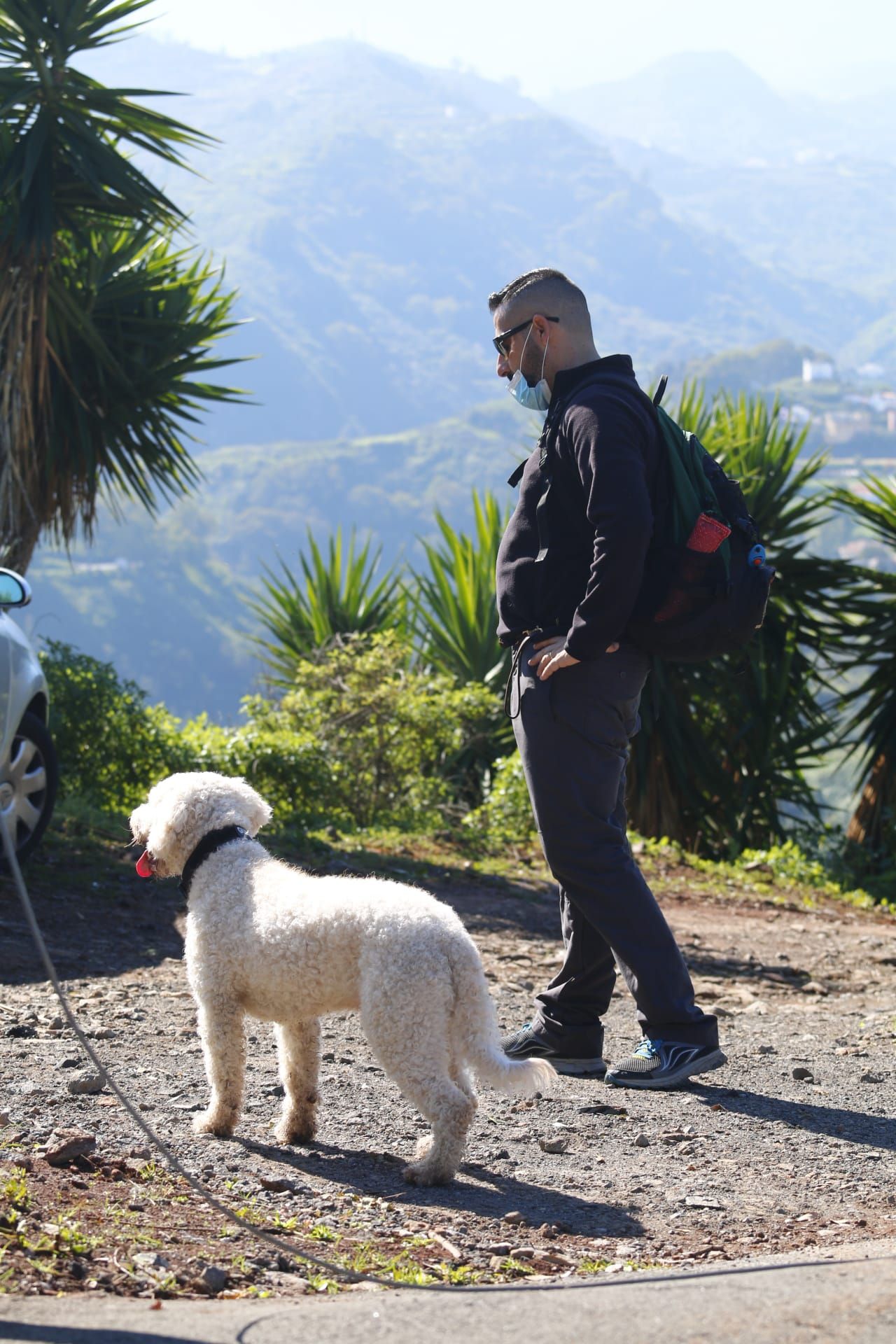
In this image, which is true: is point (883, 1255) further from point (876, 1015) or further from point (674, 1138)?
point (876, 1015)

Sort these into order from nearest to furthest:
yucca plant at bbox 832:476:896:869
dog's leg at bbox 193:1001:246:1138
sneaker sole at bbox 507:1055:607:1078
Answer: dog's leg at bbox 193:1001:246:1138 < sneaker sole at bbox 507:1055:607:1078 < yucca plant at bbox 832:476:896:869

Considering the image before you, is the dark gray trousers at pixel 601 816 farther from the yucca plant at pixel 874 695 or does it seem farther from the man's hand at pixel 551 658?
the yucca plant at pixel 874 695

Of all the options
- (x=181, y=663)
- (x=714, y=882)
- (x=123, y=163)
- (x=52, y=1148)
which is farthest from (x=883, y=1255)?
(x=181, y=663)

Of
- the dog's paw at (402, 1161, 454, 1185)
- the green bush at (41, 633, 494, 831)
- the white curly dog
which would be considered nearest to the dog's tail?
the white curly dog

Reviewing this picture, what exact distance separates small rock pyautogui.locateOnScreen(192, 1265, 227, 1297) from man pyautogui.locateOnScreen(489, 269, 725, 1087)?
166 centimetres

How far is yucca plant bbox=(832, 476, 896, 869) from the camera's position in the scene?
37.3 feet

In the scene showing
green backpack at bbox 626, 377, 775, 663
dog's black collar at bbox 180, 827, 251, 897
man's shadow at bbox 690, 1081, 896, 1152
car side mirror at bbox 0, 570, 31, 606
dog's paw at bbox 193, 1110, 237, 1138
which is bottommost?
dog's paw at bbox 193, 1110, 237, 1138

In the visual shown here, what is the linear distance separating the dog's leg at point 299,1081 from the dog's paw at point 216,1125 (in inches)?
4.9

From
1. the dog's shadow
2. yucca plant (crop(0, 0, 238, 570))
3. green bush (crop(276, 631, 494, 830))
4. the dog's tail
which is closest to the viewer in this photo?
the dog's shadow

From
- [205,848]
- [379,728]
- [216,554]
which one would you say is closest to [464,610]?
[379,728]

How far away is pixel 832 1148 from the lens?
3.80m

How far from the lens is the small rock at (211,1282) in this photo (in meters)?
2.63

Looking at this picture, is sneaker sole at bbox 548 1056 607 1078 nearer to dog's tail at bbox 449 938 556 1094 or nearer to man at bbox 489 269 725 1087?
man at bbox 489 269 725 1087

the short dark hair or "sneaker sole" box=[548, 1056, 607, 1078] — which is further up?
the short dark hair
